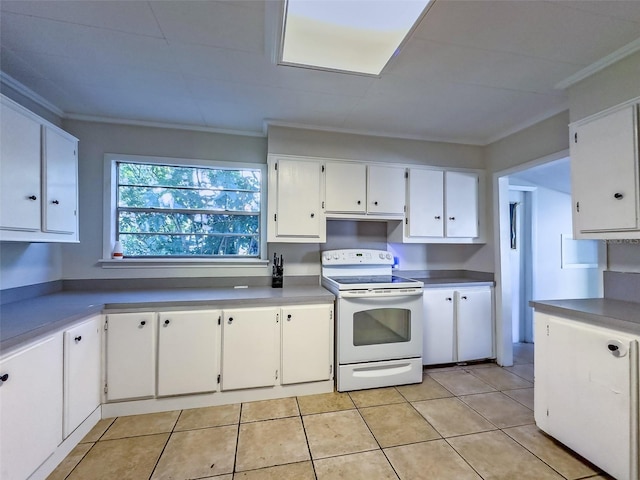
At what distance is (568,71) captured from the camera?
6.24ft

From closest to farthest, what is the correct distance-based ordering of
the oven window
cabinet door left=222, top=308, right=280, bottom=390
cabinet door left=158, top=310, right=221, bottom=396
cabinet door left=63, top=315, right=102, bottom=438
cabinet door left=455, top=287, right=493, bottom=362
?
1. cabinet door left=63, top=315, right=102, bottom=438
2. cabinet door left=158, top=310, right=221, bottom=396
3. cabinet door left=222, top=308, right=280, bottom=390
4. the oven window
5. cabinet door left=455, top=287, right=493, bottom=362

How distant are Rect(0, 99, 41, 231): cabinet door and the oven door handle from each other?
216cm

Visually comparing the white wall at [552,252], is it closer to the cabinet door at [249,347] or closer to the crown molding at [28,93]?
the cabinet door at [249,347]

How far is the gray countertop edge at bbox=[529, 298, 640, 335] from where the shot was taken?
1458mm

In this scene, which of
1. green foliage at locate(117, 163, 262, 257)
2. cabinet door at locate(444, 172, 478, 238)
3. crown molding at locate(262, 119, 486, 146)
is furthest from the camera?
cabinet door at locate(444, 172, 478, 238)

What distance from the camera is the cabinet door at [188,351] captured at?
6.99ft

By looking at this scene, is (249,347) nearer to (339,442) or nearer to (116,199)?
(339,442)

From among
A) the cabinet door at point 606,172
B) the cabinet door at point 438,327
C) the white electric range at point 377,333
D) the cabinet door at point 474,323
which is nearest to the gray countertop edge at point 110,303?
the white electric range at point 377,333

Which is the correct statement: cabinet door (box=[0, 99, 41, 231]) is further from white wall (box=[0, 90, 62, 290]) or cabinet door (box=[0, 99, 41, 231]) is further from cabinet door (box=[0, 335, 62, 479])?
cabinet door (box=[0, 335, 62, 479])

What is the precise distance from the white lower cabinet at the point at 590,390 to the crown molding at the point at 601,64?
1607 millimetres

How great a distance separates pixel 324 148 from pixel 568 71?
1859 millimetres

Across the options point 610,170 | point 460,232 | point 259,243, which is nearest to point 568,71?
point 610,170

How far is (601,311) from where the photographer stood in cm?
162

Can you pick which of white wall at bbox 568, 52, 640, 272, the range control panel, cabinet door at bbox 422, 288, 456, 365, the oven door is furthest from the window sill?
white wall at bbox 568, 52, 640, 272
